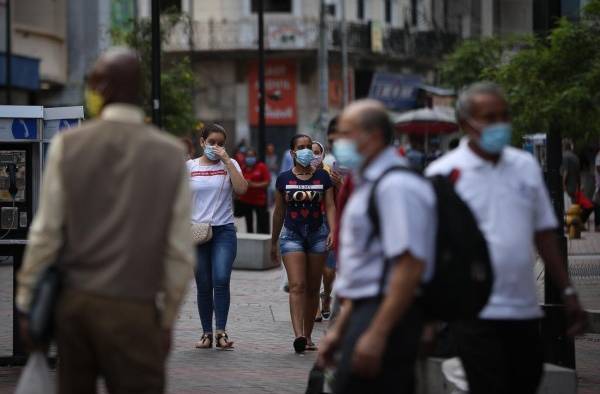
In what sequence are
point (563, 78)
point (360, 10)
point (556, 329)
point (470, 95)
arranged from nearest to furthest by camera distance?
1. point (470, 95)
2. point (556, 329)
3. point (563, 78)
4. point (360, 10)

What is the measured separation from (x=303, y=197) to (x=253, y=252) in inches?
330

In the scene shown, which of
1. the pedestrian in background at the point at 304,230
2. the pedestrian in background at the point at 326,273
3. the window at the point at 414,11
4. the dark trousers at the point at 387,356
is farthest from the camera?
the window at the point at 414,11

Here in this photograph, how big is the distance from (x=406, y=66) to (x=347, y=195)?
49731mm

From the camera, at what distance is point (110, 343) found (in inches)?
210

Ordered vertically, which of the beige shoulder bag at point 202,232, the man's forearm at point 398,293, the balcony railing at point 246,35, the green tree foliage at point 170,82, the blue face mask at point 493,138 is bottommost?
the man's forearm at point 398,293

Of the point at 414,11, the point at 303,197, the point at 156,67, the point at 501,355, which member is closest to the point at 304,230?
the point at 303,197

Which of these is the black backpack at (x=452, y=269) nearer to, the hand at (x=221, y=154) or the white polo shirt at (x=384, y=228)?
the white polo shirt at (x=384, y=228)

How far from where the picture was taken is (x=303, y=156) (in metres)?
12.0

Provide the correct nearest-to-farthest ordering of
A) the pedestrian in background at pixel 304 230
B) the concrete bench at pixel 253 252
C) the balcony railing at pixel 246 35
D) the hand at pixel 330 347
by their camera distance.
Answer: the hand at pixel 330 347 < the pedestrian in background at pixel 304 230 < the concrete bench at pixel 253 252 < the balcony railing at pixel 246 35

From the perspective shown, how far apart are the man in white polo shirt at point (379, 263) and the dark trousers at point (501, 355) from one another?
0.67 meters

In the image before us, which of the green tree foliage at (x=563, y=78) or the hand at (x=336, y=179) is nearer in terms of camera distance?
the hand at (x=336, y=179)

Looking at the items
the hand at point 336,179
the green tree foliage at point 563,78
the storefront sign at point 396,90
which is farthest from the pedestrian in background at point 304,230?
the storefront sign at point 396,90

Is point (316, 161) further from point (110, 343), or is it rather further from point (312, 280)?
point (110, 343)

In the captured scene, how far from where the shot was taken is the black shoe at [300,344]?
→ 11703 millimetres
